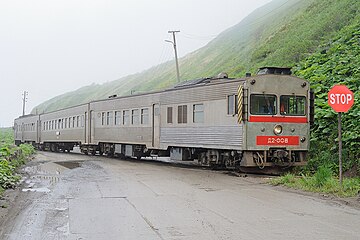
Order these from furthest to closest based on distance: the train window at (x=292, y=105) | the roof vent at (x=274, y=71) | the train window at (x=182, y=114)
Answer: the train window at (x=182, y=114), the roof vent at (x=274, y=71), the train window at (x=292, y=105)

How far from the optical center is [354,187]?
11164mm

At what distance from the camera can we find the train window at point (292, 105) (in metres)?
16.2

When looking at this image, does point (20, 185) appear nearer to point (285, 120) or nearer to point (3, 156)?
point (3, 156)

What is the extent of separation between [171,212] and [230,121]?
754 centimetres

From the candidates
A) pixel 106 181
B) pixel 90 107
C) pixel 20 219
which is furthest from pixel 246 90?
pixel 90 107

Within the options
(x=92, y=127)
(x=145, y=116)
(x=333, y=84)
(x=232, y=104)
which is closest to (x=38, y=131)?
(x=92, y=127)

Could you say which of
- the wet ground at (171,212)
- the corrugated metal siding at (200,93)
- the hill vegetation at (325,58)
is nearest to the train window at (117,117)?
the corrugated metal siding at (200,93)

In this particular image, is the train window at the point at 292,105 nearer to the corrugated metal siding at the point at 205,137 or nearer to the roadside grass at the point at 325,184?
the corrugated metal siding at the point at 205,137

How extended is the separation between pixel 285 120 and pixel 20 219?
9910mm

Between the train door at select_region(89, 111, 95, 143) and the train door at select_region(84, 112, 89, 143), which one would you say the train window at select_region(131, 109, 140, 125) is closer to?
the train door at select_region(89, 111, 95, 143)

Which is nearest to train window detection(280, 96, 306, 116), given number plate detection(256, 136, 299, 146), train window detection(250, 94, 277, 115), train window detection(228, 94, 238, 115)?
train window detection(250, 94, 277, 115)

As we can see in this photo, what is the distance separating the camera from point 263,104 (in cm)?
1588

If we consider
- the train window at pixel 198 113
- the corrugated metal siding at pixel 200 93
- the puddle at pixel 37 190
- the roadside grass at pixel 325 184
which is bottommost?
the puddle at pixel 37 190

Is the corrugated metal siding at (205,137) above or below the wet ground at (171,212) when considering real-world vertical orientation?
above
